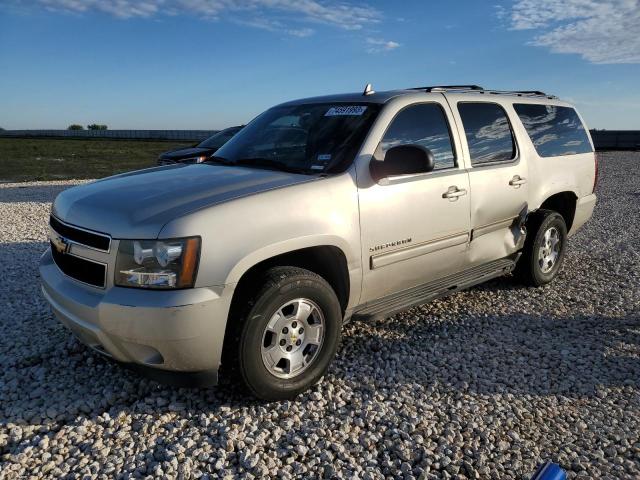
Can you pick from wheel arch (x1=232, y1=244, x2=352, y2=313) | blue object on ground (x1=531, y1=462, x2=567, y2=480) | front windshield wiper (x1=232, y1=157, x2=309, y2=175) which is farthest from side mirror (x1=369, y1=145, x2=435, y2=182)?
blue object on ground (x1=531, y1=462, x2=567, y2=480)

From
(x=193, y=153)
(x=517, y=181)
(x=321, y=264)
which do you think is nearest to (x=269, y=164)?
(x=321, y=264)

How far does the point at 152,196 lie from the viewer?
10.3 ft

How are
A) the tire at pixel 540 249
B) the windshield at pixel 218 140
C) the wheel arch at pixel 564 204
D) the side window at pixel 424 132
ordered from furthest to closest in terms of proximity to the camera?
the windshield at pixel 218 140 → the wheel arch at pixel 564 204 → the tire at pixel 540 249 → the side window at pixel 424 132

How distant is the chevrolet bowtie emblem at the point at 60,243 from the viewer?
3211mm

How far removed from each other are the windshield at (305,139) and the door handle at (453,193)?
833 mm

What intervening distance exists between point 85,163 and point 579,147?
885 inches

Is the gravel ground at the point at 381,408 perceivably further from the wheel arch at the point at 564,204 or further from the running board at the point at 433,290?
the wheel arch at the point at 564,204

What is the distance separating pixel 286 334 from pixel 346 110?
71.4 inches

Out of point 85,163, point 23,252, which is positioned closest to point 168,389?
point 23,252

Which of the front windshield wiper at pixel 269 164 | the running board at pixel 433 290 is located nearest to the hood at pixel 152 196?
the front windshield wiper at pixel 269 164

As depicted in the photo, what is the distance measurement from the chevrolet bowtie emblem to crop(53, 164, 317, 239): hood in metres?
0.13

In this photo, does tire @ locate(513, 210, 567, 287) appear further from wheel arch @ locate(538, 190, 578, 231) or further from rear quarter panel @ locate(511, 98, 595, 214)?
wheel arch @ locate(538, 190, 578, 231)

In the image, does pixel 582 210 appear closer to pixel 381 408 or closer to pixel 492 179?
pixel 492 179

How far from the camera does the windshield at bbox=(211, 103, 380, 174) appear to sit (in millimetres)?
3705
